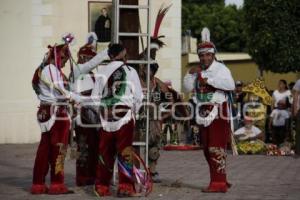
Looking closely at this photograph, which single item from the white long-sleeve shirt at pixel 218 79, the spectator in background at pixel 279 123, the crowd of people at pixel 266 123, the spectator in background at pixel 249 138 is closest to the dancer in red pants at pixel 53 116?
the white long-sleeve shirt at pixel 218 79

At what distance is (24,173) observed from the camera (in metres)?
13.5

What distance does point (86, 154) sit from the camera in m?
11.2

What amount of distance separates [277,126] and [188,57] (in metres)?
14.6

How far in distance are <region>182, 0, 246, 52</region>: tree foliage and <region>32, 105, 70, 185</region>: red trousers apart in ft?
160

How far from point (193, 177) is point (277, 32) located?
12.7 m

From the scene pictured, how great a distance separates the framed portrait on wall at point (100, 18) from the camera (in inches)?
770

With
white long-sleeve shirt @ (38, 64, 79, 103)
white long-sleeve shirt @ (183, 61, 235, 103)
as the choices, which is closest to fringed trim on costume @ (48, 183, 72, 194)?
white long-sleeve shirt @ (38, 64, 79, 103)

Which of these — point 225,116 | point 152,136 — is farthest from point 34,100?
point 225,116

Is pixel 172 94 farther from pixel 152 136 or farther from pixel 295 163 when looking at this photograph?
pixel 295 163

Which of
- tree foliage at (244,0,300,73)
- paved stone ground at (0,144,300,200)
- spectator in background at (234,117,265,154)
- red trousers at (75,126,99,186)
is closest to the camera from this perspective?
paved stone ground at (0,144,300,200)

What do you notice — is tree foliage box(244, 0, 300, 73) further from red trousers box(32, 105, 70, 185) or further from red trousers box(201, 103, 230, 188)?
red trousers box(32, 105, 70, 185)

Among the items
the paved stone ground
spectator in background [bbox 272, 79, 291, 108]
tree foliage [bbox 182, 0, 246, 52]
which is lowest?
the paved stone ground

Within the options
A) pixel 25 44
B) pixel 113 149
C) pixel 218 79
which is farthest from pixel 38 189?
pixel 25 44

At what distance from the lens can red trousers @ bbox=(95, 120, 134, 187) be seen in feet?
32.9
